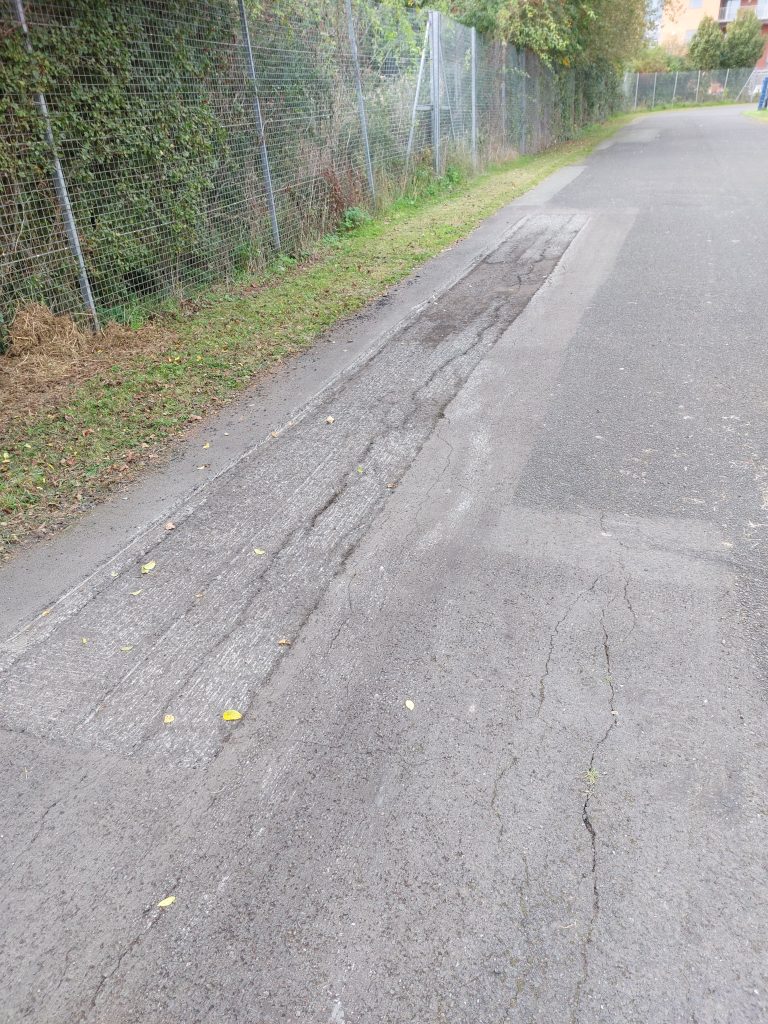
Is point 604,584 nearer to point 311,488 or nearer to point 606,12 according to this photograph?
point 311,488

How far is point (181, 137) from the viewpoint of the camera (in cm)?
789

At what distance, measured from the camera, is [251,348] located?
22.3 feet

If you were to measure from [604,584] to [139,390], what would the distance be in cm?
421

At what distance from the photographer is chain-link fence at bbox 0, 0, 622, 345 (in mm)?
6285

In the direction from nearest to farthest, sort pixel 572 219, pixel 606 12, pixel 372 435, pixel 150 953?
pixel 150 953 → pixel 372 435 → pixel 572 219 → pixel 606 12

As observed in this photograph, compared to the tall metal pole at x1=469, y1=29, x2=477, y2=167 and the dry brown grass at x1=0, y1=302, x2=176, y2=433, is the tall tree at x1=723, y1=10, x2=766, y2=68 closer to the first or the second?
the tall metal pole at x1=469, y1=29, x2=477, y2=167

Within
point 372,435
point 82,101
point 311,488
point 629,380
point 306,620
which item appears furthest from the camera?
point 82,101

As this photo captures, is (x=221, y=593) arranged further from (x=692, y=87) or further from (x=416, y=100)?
(x=692, y=87)

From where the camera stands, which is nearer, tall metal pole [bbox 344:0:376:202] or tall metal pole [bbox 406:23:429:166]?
tall metal pole [bbox 344:0:376:202]

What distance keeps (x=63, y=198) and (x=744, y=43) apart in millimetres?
68860

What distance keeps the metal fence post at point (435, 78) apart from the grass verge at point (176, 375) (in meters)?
4.75

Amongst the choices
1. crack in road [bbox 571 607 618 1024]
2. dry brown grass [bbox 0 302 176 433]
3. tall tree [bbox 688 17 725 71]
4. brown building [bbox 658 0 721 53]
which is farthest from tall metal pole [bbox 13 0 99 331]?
brown building [bbox 658 0 721 53]

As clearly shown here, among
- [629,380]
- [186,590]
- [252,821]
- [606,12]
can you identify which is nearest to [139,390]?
[186,590]

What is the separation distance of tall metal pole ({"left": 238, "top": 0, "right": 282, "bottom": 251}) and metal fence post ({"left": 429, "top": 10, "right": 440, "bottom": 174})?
6.93 metres
